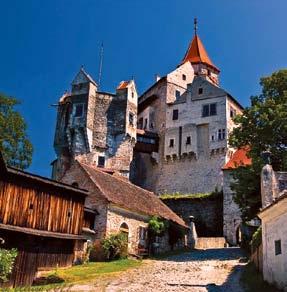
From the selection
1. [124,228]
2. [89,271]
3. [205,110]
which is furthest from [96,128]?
[89,271]

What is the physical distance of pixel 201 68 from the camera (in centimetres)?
7269

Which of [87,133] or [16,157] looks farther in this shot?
[87,133]

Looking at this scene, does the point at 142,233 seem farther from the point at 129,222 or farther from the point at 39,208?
the point at 39,208

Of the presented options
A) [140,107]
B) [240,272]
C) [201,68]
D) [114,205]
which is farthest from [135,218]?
[201,68]

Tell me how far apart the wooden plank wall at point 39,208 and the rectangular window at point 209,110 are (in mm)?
35704

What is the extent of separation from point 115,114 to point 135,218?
28.1 meters

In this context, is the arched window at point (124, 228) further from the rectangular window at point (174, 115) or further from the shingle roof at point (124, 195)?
the rectangular window at point (174, 115)

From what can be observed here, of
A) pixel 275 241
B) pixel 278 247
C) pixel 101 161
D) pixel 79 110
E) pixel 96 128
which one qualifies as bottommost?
pixel 278 247

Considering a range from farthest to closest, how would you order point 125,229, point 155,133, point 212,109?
point 155,133, point 212,109, point 125,229

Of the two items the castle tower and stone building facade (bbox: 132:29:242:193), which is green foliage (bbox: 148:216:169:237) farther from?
stone building facade (bbox: 132:29:242:193)

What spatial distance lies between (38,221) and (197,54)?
56290 millimetres

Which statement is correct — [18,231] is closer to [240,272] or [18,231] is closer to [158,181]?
[240,272]

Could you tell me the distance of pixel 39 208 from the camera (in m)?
24.5

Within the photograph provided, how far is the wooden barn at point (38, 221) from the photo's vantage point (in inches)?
886
